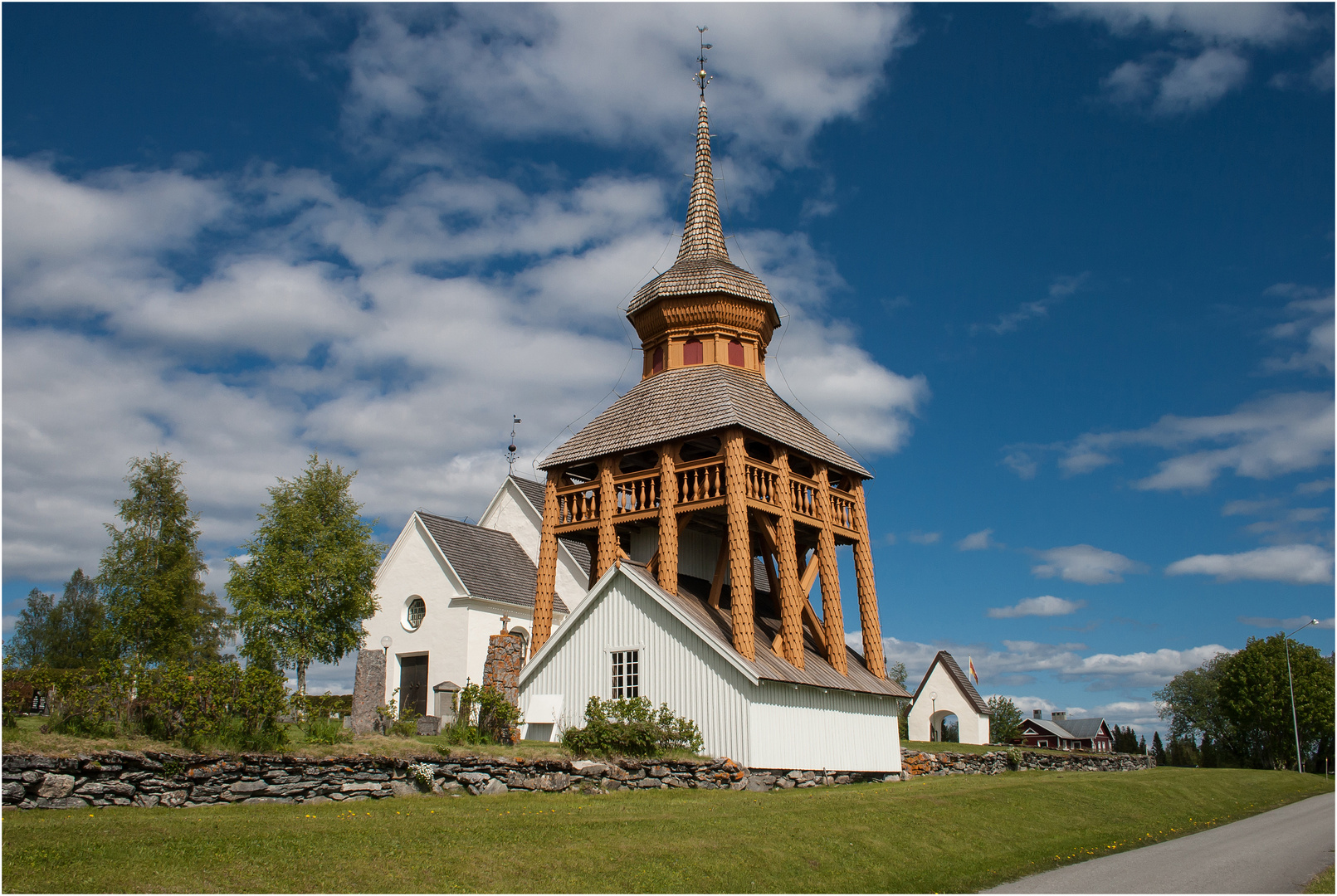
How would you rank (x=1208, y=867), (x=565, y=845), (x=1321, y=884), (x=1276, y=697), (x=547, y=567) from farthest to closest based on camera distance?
1. (x=1276, y=697)
2. (x=547, y=567)
3. (x=1208, y=867)
4. (x=1321, y=884)
5. (x=565, y=845)

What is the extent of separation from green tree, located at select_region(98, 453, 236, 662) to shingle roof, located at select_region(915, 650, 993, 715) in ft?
107

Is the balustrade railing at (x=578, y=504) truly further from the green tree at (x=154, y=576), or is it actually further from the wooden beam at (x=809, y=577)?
the green tree at (x=154, y=576)

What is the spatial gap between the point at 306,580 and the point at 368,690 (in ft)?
44.7

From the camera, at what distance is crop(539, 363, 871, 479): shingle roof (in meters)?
24.9

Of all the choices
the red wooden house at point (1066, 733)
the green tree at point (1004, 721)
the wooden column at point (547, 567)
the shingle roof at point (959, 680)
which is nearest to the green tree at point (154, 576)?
the wooden column at point (547, 567)

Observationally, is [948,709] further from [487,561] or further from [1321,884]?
[1321,884]

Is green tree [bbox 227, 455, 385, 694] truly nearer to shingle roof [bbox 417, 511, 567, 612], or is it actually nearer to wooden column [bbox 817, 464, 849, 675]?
shingle roof [bbox 417, 511, 567, 612]

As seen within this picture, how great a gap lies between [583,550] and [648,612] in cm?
1612

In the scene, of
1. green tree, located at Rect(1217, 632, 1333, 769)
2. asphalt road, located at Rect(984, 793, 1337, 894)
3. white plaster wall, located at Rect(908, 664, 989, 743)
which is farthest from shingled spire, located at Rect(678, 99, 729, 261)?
green tree, located at Rect(1217, 632, 1333, 769)

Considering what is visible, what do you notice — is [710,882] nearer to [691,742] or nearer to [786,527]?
[691,742]

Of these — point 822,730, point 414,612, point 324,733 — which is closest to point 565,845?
point 324,733

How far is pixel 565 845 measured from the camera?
12008mm

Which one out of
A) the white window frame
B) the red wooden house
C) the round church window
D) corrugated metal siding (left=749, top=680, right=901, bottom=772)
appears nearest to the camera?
corrugated metal siding (left=749, top=680, right=901, bottom=772)

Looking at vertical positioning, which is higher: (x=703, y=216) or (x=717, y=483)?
(x=703, y=216)
